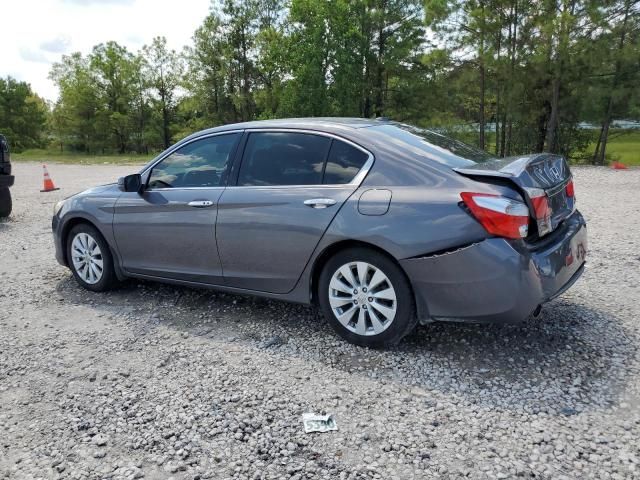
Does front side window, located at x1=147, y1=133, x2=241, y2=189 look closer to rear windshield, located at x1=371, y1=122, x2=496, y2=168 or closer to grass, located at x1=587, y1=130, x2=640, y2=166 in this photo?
rear windshield, located at x1=371, y1=122, x2=496, y2=168

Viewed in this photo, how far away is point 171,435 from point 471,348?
2.11 m

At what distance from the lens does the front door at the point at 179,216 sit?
14.1 ft

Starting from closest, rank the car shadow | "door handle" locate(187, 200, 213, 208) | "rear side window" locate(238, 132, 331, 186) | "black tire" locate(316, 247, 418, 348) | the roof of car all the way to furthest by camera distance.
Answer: the car shadow, "black tire" locate(316, 247, 418, 348), "rear side window" locate(238, 132, 331, 186), the roof of car, "door handle" locate(187, 200, 213, 208)

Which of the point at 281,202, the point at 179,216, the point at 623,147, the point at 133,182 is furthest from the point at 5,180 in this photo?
the point at 623,147

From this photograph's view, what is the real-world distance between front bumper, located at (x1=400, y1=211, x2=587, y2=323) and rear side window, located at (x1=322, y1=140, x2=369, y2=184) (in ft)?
2.57

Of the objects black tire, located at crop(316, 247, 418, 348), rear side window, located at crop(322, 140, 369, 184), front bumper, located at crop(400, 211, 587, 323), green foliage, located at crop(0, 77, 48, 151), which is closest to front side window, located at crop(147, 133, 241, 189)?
rear side window, located at crop(322, 140, 369, 184)

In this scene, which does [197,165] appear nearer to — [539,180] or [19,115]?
[539,180]

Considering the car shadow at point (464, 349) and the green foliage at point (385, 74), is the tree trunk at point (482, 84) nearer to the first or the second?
the green foliage at point (385, 74)

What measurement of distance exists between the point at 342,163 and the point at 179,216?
156cm

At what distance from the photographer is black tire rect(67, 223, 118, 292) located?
16.5 ft

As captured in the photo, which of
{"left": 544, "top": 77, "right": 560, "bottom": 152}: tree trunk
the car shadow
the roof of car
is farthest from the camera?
{"left": 544, "top": 77, "right": 560, "bottom": 152}: tree trunk

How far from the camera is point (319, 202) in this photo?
368 centimetres

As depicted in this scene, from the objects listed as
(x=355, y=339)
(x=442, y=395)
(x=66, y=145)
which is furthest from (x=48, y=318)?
(x=66, y=145)

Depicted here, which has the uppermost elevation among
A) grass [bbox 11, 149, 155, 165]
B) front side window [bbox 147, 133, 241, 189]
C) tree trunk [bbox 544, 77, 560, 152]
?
tree trunk [bbox 544, 77, 560, 152]
